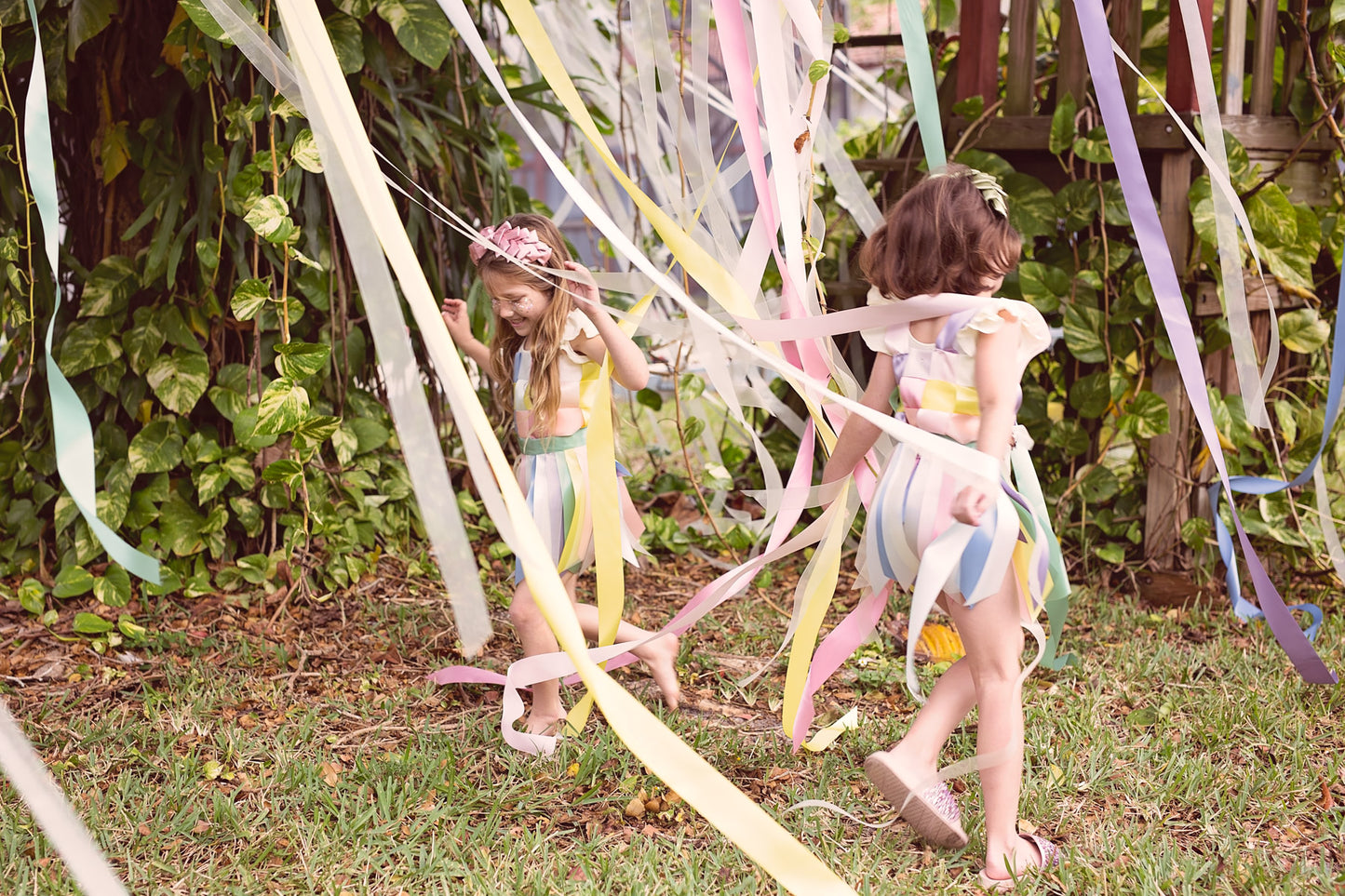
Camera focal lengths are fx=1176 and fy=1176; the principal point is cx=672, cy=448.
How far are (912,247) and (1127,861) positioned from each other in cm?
97

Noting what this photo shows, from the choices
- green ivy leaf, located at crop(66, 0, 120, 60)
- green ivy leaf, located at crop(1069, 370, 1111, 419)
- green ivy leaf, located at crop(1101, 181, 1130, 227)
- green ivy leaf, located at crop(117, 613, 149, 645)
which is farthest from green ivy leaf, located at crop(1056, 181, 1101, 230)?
green ivy leaf, located at crop(117, 613, 149, 645)

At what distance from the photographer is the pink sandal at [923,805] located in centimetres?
175

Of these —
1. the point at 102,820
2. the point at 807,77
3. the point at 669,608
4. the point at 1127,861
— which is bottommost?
the point at 669,608

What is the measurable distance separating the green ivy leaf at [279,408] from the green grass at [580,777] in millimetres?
562

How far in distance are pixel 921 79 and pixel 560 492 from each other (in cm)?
96

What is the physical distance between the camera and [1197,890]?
1692mm

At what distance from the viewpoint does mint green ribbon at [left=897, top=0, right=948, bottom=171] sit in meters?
1.94

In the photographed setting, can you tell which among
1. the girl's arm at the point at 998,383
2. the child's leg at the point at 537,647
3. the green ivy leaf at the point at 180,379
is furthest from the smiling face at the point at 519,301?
the green ivy leaf at the point at 180,379

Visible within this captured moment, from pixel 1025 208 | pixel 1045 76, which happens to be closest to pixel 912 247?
pixel 1025 208

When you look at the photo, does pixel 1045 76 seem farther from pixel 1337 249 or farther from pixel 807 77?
pixel 807 77

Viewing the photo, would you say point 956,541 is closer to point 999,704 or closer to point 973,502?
point 973,502

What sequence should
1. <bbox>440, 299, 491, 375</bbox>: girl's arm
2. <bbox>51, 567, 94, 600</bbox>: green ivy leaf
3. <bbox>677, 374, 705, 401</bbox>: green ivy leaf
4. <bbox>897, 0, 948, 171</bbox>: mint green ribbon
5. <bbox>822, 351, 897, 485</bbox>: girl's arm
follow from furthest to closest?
<bbox>677, 374, 705, 401</bbox>: green ivy leaf
<bbox>51, 567, 94, 600</bbox>: green ivy leaf
<bbox>440, 299, 491, 375</bbox>: girl's arm
<bbox>897, 0, 948, 171</bbox>: mint green ribbon
<bbox>822, 351, 897, 485</bbox>: girl's arm

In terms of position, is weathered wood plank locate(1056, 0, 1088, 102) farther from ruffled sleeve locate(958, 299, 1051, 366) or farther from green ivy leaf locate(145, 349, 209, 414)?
green ivy leaf locate(145, 349, 209, 414)

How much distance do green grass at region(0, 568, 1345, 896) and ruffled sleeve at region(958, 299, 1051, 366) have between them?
0.77 metres
